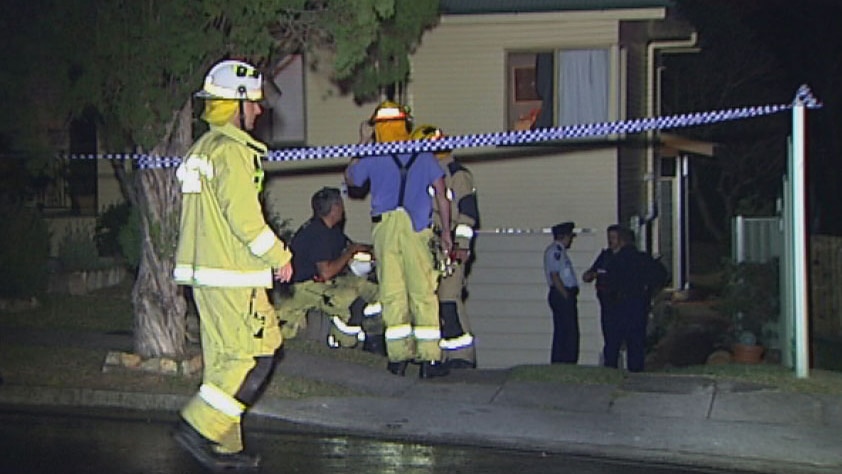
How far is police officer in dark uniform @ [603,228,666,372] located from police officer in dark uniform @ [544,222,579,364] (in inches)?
14.7


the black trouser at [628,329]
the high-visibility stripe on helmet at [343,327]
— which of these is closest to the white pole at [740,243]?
the black trouser at [628,329]

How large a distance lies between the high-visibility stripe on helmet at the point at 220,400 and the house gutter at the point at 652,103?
13581 mm

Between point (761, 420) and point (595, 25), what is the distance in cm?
899

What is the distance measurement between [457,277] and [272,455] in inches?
152

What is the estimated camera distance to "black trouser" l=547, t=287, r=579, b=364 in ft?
50.6

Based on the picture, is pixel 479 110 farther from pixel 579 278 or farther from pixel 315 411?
pixel 315 411

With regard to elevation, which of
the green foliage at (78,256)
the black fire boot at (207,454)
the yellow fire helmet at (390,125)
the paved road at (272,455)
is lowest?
the paved road at (272,455)

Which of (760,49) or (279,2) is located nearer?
(279,2)

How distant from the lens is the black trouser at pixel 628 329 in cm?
1522

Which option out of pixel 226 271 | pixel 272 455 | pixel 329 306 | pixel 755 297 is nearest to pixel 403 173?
pixel 329 306

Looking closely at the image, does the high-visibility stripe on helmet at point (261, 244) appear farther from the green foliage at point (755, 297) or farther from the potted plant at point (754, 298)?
the green foliage at point (755, 297)

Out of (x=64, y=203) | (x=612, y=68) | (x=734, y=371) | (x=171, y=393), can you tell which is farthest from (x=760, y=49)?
(x=171, y=393)

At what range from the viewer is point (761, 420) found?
8.94 metres

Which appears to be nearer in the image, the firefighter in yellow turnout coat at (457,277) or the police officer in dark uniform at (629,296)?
the firefighter in yellow turnout coat at (457,277)
